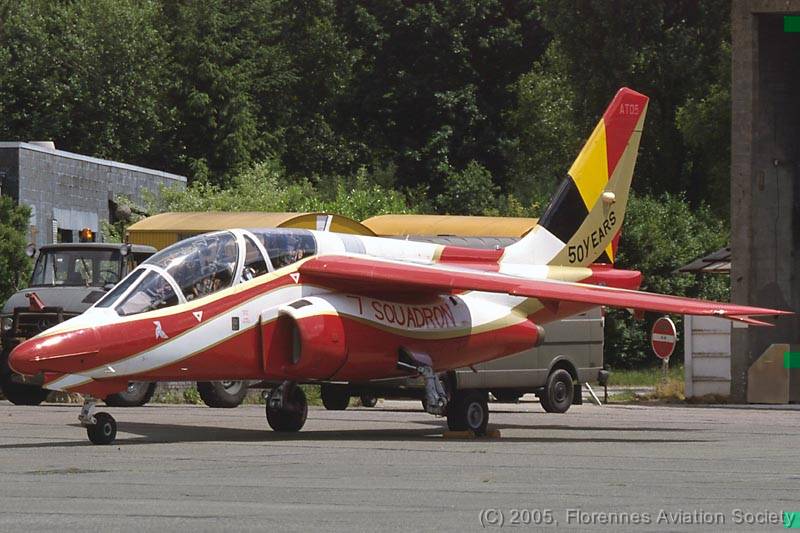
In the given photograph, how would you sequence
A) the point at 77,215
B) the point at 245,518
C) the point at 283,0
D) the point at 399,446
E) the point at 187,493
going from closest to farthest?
the point at 245,518 < the point at 187,493 < the point at 399,446 < the point at 77,215 < the point at 283,0

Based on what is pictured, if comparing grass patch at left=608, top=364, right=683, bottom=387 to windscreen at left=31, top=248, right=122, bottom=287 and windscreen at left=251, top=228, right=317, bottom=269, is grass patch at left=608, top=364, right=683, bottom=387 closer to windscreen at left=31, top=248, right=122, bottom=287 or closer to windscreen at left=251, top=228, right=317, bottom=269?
windscreen at left=31, top=248, right=122, bottom=287

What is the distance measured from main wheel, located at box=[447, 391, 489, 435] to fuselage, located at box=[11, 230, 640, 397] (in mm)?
539

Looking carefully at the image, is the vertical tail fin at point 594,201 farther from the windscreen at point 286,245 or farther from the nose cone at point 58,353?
the nose cone at point 58,353

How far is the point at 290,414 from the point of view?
2000 cm

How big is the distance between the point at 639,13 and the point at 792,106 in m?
24.3

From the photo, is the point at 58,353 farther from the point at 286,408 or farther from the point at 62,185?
the point at 62,185

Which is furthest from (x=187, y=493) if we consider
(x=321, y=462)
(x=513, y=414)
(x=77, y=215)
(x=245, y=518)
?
(x=77, y=215)

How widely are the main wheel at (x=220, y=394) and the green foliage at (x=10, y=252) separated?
625 centimetres

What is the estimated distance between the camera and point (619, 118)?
2292 cm

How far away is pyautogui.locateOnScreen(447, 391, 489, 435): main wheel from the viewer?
19812mm

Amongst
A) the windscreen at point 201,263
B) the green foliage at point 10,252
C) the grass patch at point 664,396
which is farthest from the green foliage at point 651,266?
the windscreen at point 201,263

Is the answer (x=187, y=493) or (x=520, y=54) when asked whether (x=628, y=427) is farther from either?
(x=520, y=54)

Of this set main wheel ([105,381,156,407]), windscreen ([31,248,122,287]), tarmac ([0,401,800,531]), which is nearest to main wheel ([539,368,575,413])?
tarmac ([0,401,800,531])

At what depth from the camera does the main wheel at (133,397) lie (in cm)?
2616
